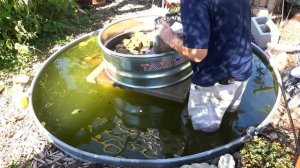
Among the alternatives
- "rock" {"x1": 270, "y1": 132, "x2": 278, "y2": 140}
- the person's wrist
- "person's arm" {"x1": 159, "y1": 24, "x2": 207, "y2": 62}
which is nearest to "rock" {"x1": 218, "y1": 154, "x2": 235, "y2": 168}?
"rock" {"x1": 270, "y1": 132, "x2": 278, "y2": 140}

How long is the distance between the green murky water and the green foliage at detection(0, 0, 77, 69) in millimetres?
601

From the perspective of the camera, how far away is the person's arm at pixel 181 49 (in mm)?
3182

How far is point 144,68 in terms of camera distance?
179 inches

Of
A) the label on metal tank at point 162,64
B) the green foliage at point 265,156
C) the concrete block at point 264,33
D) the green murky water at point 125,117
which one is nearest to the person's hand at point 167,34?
the label on metal tank at point 162,64

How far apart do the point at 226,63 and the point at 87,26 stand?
12.6 feet

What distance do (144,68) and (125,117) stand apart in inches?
28.7

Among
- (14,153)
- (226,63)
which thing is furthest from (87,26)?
(226,63)

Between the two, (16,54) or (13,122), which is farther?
(16,54)

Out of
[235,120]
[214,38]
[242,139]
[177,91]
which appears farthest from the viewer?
[177,91]

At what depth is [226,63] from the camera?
3.55 m

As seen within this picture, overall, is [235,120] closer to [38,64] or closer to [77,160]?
[77,160]

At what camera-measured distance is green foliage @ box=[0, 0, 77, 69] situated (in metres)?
5.39

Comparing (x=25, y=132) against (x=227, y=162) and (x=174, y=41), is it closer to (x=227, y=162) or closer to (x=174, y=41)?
(x=174, y=41)

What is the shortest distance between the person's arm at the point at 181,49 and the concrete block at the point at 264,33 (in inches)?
90.2
